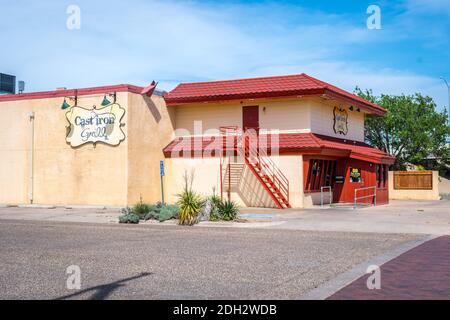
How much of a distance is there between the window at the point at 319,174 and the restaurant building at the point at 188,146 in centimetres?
6

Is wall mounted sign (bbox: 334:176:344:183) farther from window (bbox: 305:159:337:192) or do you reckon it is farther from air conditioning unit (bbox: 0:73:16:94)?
air conditioning unit (bbox: 0:73:16:94)

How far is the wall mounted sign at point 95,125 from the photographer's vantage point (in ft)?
97.1

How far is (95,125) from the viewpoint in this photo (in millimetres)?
30344

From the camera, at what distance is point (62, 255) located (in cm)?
1254

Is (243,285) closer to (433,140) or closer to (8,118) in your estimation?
(8,118)

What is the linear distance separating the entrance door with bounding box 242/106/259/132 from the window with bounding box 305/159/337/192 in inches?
148

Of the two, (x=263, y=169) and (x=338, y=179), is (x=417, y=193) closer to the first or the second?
(x=338, y=179)

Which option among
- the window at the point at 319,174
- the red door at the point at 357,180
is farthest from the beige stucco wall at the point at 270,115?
the red door at the point at 357,180

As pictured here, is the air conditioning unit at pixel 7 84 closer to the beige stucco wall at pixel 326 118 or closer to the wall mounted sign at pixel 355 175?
the beige stucco wall at pixel 326 118

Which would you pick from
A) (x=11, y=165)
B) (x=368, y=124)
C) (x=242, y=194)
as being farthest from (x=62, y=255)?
(x=368, y=124)

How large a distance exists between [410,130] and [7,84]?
31882 mm

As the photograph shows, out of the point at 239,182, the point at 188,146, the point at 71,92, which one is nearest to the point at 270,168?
the point at 239,182

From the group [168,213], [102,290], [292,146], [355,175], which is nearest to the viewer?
[102,290]
